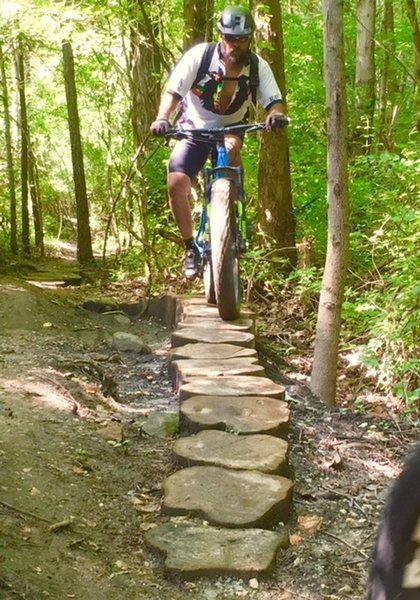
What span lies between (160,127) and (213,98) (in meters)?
0.59

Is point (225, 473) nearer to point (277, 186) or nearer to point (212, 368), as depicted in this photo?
point (212, 368)

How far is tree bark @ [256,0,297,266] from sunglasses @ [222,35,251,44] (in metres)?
2.72

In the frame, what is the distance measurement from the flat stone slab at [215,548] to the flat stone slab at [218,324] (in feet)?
7.55

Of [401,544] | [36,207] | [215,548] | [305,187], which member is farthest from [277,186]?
[36,207]

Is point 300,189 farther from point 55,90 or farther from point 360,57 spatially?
point 55,90

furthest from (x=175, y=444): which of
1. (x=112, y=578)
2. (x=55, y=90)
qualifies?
(x=55, y=90)

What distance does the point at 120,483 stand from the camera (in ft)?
9.70

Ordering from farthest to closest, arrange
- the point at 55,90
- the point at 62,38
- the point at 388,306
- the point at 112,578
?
the point at 55,90 < the point at 62,38 < the point at 388,306 < the point at 112,578

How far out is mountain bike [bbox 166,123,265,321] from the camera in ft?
14.9

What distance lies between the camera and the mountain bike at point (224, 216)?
179 inches

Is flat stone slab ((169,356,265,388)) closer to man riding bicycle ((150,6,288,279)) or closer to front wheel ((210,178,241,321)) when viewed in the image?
front wheel ((210,178,241,321))

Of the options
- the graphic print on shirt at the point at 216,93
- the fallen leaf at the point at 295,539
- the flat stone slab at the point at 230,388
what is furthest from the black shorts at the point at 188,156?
the fallen leaf at the point at 295,539

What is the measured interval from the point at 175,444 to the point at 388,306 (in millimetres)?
2493

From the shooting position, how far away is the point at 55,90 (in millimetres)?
16594
